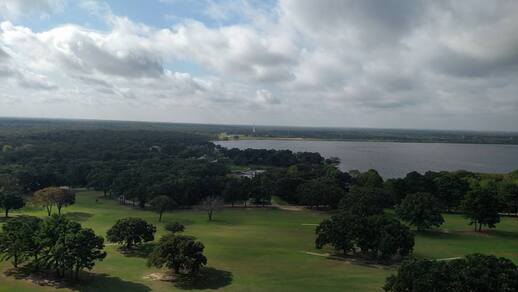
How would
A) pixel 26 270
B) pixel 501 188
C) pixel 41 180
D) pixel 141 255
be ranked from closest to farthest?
pixel 26 270
pixel 141 255
pixel 501 188
pixel 41 180

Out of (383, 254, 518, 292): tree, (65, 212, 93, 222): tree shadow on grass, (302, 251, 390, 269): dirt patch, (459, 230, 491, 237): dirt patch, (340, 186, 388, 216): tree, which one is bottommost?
(65, 212, 93, 222): tree shadow on grass

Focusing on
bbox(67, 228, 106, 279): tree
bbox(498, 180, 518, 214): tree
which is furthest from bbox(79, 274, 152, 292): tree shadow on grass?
bbox(498, 180, 518, 214): tree

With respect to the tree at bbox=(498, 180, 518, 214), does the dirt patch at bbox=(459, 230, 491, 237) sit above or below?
below

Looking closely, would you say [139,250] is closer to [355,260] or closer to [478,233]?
[355,260]

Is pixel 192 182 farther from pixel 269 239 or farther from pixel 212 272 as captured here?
pixel 212 272

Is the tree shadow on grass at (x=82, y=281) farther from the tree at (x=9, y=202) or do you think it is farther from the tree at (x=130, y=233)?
the tree at (x=9, y=202)

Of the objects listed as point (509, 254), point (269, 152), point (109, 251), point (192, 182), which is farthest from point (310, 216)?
point (269, 152)

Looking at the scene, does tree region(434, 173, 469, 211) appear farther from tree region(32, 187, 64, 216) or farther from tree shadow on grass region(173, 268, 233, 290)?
tree region(32, 187, 64, 216)
